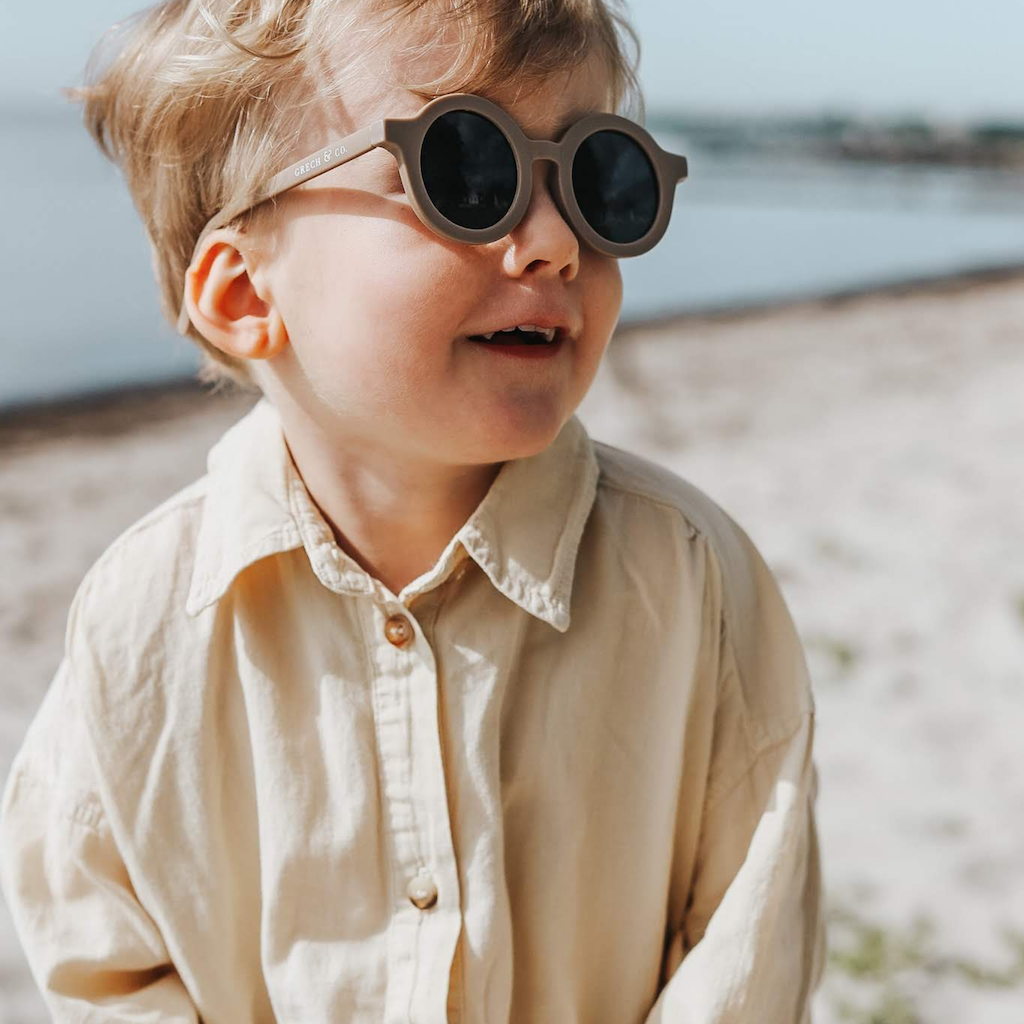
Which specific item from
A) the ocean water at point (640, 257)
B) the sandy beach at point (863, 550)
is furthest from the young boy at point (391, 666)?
the ocean water at point (640, 257)

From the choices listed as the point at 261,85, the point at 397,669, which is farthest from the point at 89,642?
the point at 261,85

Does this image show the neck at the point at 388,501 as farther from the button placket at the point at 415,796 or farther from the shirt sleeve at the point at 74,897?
the shirt sleeve at the point at 74,897

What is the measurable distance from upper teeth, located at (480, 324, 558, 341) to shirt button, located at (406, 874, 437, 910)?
0.53 metres

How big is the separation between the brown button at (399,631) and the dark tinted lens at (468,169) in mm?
389

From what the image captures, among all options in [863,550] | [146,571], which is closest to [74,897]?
[146,571]

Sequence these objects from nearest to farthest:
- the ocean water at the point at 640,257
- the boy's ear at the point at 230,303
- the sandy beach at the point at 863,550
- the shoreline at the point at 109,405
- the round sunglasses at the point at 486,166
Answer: the round sunglasses at the point at 486,166, the boy's ear at the point at 230,303, the sandy beach at the point at 863,550, the shoreline at the point at 109,405, the ocean water at the point at 640,257

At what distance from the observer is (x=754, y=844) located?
4.04 ft

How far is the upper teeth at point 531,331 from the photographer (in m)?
1.10

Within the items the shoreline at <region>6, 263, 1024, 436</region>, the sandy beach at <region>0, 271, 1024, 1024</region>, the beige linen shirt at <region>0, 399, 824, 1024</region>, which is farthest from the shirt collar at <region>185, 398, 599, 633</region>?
the shoreline at <region>6, 263, 1024, 436</region>

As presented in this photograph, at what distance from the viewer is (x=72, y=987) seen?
1.31 metres

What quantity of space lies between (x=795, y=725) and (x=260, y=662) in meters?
0.54

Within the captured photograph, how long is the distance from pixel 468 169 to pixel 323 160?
132 mm

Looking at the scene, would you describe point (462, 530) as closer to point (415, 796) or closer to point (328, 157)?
point (415, 796)

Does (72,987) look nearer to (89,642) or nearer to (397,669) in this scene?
(89,642)
